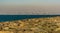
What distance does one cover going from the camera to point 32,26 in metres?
3.15

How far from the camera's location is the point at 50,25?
3146 millimetres

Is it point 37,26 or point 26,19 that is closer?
point 37,26

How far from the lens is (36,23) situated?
10.7 feet

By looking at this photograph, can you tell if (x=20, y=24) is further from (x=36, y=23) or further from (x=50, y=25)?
(x=50, y=25)

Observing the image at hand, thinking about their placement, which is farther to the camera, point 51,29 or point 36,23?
point 36,23

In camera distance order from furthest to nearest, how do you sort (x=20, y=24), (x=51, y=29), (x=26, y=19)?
(x=26, y=19) → (x=20, y=24) → (x=51, y=29)

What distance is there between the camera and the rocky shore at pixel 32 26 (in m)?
2.99

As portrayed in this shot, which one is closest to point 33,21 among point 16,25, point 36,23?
point 36,23

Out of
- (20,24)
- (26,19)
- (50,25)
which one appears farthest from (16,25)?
(50,25)

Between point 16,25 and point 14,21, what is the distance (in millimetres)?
186

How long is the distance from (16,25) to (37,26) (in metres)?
0.36

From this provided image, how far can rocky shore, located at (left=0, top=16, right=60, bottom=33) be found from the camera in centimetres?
299

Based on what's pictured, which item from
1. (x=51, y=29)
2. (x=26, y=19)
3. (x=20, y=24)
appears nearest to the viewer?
(x=51, y=29)

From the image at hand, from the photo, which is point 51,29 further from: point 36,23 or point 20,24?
point 20,24
